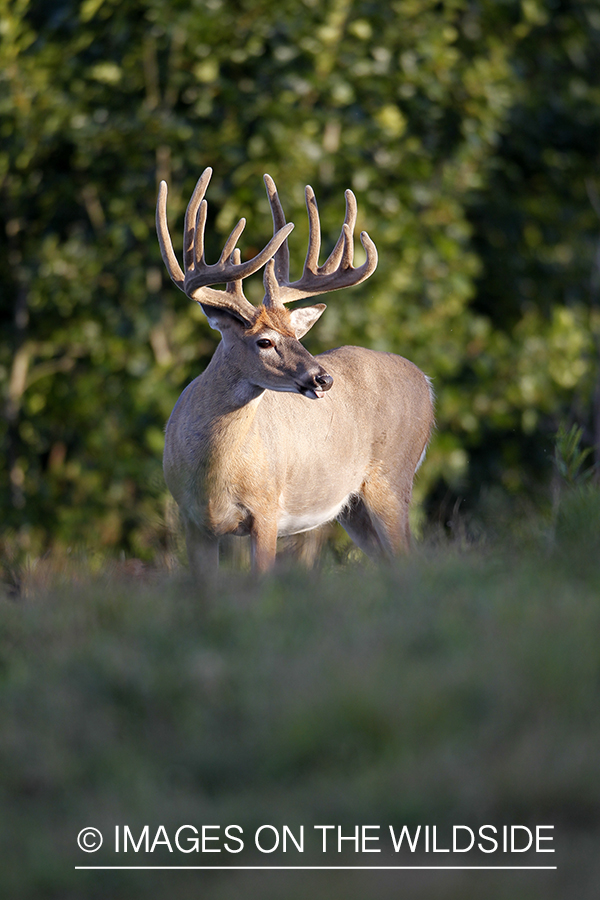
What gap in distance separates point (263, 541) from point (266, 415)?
62cm

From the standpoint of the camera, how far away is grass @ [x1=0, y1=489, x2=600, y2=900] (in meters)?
2.06

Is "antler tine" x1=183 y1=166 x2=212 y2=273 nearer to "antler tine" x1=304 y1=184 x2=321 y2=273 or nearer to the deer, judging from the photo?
the deer

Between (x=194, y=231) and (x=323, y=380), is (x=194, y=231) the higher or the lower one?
the higher one

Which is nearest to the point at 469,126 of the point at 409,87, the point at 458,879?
the point at 409,87

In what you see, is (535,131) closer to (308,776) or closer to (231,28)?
(231,28)

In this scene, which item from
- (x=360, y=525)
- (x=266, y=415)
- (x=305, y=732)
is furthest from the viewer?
(x=360, y=525)

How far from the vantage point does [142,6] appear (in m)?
7.59

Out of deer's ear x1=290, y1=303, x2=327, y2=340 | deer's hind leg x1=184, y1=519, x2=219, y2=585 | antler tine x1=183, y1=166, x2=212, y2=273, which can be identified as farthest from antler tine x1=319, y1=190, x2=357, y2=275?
deer's hind leg x1=184, y1=519, x2=219, y2=585

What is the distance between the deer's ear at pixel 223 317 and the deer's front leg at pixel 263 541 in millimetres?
862

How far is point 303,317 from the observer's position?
16.5 ft

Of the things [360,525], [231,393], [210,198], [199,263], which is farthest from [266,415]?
[210,198]

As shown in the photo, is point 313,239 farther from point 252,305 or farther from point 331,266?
point 252,305

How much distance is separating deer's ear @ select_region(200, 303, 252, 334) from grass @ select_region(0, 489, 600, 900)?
1.77 metres

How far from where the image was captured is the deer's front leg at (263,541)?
15.3ft
